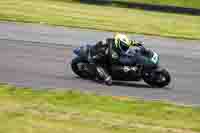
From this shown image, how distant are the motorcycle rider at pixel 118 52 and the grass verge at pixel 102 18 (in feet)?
43.8

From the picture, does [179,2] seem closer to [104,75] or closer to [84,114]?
[104,75]

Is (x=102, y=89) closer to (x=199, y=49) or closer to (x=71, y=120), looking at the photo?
(x=71, y=120)

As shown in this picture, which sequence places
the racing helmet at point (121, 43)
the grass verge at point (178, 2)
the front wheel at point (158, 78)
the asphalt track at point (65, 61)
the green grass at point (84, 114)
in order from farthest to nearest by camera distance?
the grass verge at point (178, 2) < the racing helmet at point (121, 43) < the front wheel at point (158, 78) < the asphalt track at point (65, 61) < the green grass at point (84, 114)

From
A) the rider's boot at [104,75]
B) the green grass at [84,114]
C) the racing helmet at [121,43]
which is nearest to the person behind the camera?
the green grass at [84,114]

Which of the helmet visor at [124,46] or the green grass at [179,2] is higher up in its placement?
the helmet visor at [124,46]

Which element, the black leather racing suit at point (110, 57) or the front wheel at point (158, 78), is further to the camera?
the black leather racing suit at point (110, 57)

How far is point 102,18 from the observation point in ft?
121

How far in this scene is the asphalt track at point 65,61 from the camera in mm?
18859

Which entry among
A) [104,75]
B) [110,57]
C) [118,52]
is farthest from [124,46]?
[104,75]

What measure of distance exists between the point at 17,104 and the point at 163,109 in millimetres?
3467

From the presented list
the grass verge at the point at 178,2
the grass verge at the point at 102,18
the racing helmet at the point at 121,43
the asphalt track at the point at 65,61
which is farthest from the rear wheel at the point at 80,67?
the grass verge at the point at 178,2

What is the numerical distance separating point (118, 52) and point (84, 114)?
5.70m

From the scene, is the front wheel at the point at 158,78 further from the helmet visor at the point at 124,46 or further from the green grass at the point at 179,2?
the green grass at the point at 179,2

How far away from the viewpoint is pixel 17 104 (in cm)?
1487
